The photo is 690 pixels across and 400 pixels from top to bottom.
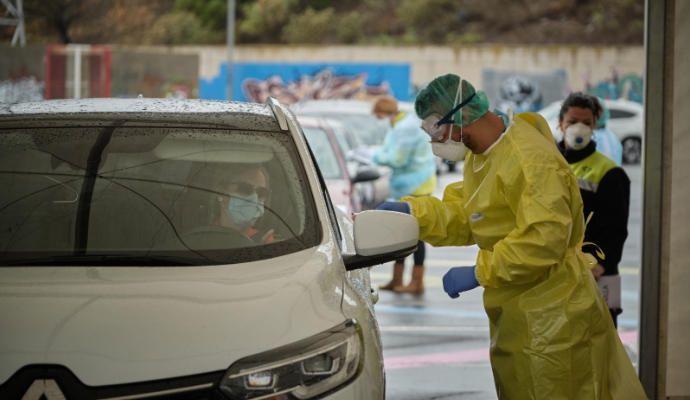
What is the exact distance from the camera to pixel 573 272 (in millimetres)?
4398

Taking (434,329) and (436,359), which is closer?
(436,359)

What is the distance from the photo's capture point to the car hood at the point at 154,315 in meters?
3.25

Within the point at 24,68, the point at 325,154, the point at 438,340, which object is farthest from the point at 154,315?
the point at 24,68

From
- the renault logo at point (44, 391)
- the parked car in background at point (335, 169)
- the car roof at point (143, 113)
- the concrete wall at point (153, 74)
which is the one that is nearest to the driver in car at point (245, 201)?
the car roof at point (143, 113)

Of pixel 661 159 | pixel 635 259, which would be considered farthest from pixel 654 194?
pixel 635 259

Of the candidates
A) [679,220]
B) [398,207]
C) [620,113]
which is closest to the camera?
[398,207]

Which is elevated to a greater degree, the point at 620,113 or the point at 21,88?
the point at 21,88

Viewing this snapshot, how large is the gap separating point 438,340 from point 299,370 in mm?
5679

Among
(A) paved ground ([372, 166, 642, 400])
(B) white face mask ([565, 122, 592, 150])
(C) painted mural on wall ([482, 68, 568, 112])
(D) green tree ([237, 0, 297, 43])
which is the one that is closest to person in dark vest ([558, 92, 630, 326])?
(B) white face mask ([565, 122, 592, 150])

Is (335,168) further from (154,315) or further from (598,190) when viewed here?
(154,315)

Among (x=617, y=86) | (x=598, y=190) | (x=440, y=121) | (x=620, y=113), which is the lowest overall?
(x=620, y=113)

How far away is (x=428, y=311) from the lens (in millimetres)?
10508

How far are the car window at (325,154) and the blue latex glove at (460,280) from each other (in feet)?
22.7

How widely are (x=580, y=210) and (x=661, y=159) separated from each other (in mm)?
1736
